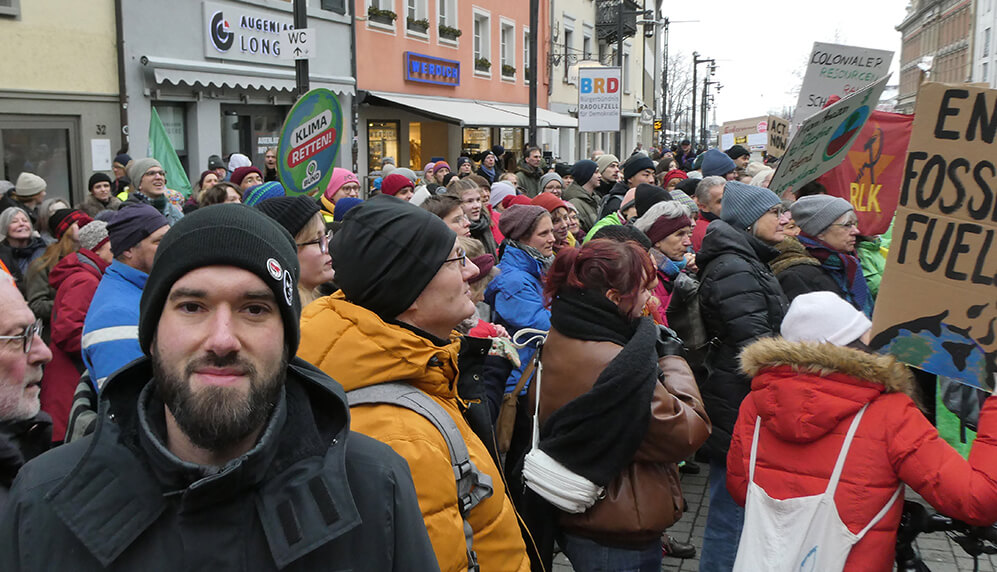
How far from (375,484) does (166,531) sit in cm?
37

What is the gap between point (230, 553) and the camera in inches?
57.8

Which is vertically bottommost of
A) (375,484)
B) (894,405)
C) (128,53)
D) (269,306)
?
(894,405)

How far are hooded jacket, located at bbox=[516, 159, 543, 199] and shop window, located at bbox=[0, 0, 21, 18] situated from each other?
7.18 meters

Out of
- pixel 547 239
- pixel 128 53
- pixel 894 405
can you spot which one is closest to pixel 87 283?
pixel 547 239

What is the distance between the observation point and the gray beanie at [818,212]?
5.12 metres

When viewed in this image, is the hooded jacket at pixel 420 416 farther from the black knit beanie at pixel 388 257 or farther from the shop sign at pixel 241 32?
the shop sign at pixel 241 32

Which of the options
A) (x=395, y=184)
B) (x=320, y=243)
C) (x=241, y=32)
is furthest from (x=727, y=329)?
(x=241, y=32)

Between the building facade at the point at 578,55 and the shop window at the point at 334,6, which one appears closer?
the shop window at the point at 334,6

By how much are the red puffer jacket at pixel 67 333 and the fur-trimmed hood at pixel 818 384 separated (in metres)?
3.06

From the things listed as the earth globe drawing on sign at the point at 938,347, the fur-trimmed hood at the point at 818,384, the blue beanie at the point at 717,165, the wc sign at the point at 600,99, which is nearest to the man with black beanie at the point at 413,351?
the fur-trimmed hood at the point at 818,384

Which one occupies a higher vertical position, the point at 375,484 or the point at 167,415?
the point at 167,415

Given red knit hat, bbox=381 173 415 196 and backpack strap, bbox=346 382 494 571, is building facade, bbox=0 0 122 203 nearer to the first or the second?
red knit hat, bbox=381 173 415 196

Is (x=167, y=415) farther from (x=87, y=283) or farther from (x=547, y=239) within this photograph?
(x=547, y=239)

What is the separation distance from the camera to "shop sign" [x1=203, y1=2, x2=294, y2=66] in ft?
49.6
